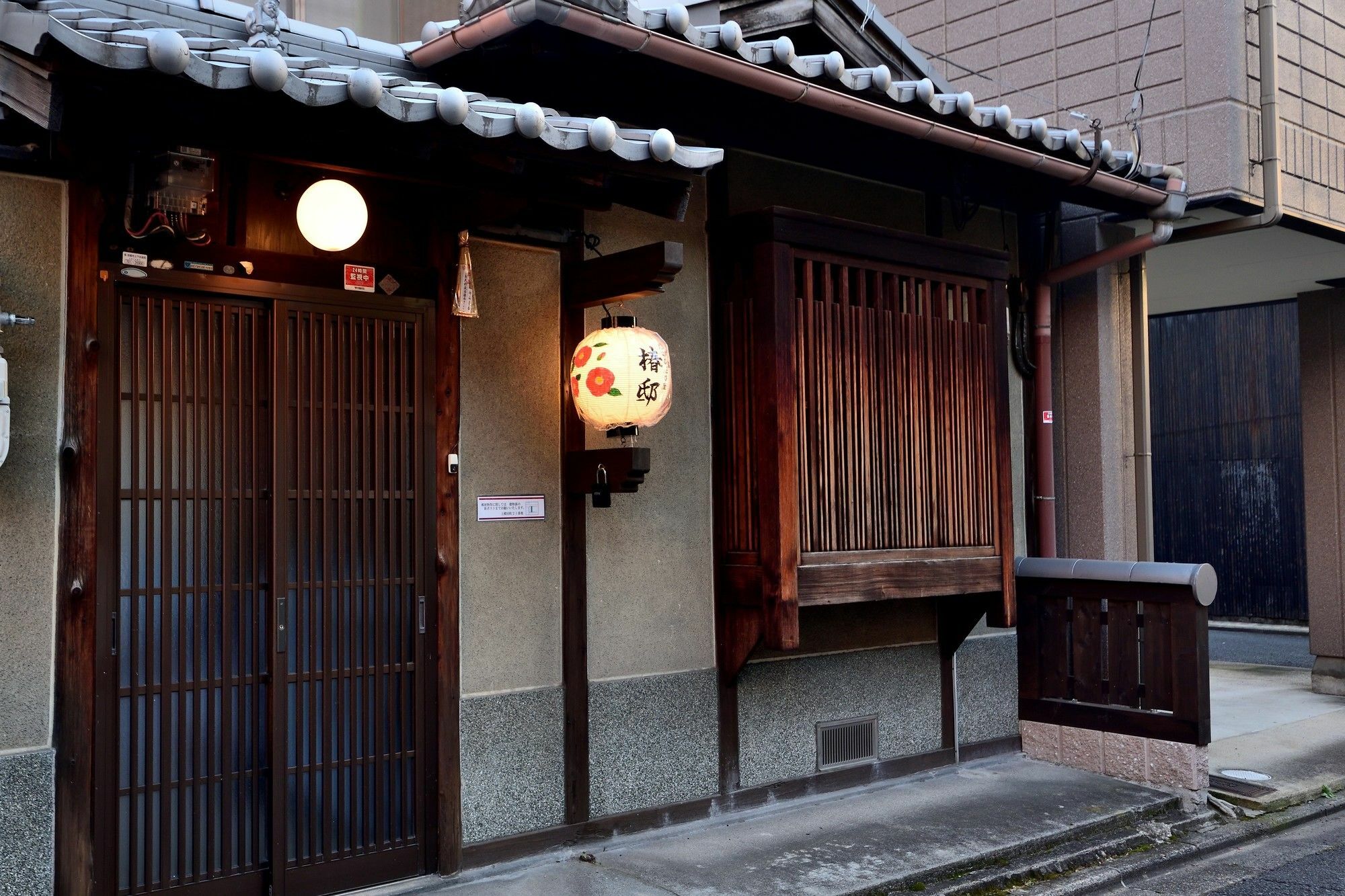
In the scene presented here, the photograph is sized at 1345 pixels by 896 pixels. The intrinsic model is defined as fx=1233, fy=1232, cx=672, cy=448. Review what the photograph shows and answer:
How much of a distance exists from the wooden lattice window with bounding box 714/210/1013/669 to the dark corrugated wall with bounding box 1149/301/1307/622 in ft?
40.5

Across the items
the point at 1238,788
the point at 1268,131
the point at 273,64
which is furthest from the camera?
the point at 1268,131

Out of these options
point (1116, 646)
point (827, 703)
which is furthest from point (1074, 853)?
point (1116, 646)

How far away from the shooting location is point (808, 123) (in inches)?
307

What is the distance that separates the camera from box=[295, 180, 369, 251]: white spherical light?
595 cm

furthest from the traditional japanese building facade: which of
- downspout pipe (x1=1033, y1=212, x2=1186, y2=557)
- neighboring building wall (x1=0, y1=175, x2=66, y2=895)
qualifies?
downspout pipe (x1=1033, y1=212, x2=1186, y2=557)

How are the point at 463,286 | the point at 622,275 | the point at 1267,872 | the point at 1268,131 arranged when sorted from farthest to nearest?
1. the point at 1268,131
2. the point at 1267,872
3. the point at 622,275
4. the point at 463,286

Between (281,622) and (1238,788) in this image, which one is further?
(1238,788)

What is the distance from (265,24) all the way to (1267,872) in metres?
7.28

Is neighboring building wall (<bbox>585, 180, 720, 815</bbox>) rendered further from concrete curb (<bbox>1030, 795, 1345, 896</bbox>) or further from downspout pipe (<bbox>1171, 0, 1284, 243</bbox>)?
downspout pipe (<bbox>1171, 0, 1284, 243</bbox>)

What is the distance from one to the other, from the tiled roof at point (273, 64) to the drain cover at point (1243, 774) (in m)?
6.38

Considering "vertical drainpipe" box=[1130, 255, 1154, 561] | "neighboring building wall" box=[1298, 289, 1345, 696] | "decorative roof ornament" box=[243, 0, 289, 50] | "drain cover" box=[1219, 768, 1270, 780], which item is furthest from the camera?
"neighboring building wall" box=[1298, 289, 1345, 696]

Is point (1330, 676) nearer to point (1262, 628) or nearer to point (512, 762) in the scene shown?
point (1262, 628)

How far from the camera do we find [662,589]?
7648 millimetres

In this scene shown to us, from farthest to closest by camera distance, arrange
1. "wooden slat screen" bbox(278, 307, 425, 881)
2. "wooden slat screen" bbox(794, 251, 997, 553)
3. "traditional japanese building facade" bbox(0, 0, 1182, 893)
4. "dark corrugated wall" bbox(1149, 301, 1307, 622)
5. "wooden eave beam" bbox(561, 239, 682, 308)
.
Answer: "dark corrugated wall" bbox(1149, 301, 1307, 622) → "wooden slat screen" bbox(794, 251, 997, 553) → "wooden eave beam" bbox(561, 239, 682, 308) → "wooden slat screen" bbox(278, 307, 425, 881) → "traditional japanese building facade" bbox(0, 0, 1182, 893)
